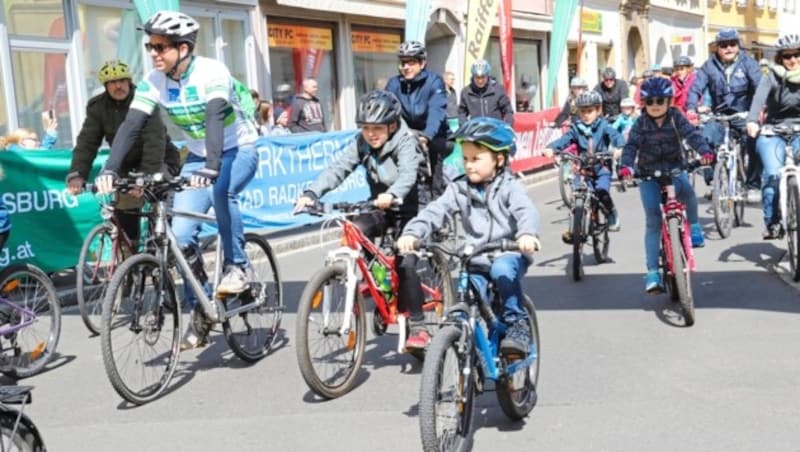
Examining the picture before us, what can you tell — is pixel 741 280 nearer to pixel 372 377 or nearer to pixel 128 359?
pixel 372 377

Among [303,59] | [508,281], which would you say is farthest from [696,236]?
[303,59]

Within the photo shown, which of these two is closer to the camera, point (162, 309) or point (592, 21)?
point (162, 309)

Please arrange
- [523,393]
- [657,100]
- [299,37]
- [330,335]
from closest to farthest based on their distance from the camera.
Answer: [523,393] → [330,335] → [657,100] → [299,37]

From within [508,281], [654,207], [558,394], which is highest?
[654,207]

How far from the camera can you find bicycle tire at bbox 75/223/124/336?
797cm

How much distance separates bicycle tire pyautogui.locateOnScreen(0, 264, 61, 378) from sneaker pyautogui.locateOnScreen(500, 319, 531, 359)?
10.9 ft

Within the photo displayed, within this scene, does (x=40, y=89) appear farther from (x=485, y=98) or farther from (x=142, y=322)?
(x=142, y=322)

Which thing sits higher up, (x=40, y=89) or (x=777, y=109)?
(x=40, y=89)

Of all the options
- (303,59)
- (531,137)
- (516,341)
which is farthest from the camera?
(531,137)

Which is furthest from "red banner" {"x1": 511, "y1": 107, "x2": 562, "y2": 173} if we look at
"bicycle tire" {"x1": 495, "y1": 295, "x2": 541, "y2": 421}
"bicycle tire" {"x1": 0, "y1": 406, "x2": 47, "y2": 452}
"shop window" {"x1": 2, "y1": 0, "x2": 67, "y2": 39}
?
"bicycle tire" {"x1": 0, "y1": 406, "x2": 47, "y2": 452}

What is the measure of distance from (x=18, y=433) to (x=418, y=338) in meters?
2.67

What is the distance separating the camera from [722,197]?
11.2m

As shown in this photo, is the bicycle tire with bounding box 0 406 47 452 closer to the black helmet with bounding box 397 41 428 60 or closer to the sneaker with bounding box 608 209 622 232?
the black helmet with bounding box 397 41 428 60

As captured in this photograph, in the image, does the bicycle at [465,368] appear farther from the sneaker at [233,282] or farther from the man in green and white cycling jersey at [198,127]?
the sneaker at [233,282]
